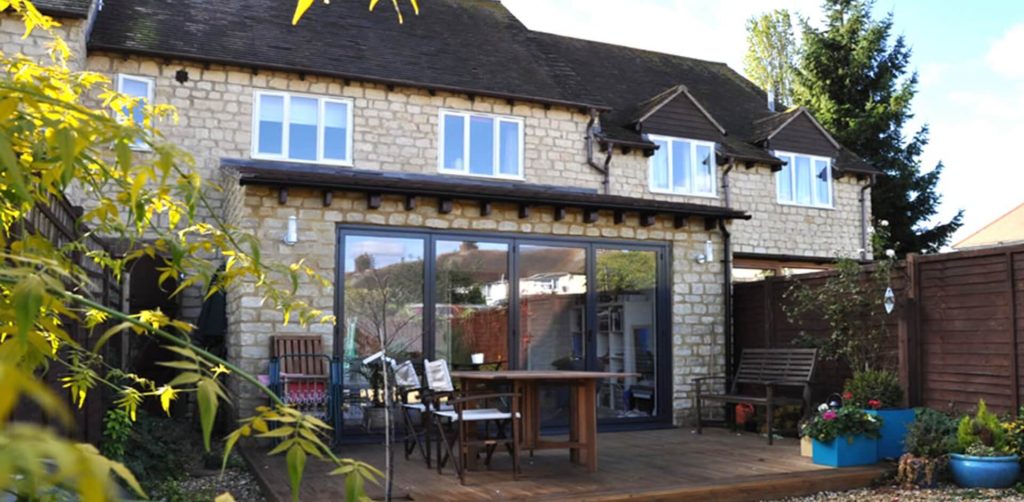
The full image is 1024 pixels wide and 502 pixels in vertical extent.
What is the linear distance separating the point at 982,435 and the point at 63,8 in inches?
441

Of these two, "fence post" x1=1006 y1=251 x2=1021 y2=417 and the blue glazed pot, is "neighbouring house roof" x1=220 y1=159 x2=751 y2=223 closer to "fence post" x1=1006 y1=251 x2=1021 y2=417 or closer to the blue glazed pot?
"fence post" x1=1006 y1=251 x2=1021 y2=417

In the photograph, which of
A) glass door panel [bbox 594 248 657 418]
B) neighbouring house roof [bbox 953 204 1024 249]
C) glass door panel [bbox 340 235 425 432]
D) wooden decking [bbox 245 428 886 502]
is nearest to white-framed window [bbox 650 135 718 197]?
glass door panel [bbox 594 248 657 418]

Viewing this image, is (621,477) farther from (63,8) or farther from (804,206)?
(804,206)

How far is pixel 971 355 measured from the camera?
8.14 metres

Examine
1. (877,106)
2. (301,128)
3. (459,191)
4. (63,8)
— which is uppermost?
(877,106)

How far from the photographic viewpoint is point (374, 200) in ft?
30.6

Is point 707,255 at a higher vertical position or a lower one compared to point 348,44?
lower

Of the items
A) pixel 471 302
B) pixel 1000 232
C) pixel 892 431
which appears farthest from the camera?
pixel 1000 232

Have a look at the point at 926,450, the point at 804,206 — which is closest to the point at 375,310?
the point at 926,450

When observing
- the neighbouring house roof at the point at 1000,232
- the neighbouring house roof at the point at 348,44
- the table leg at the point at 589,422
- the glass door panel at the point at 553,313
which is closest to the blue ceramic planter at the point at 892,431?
the table leg at the point at 589,422

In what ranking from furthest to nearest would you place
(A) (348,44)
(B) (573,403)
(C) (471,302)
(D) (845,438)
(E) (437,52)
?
(E) (437,52), (A) (348,44), (C) (471,302), (B) (573,403), (D) (845,438)

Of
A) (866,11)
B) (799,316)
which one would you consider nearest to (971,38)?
(866,11)

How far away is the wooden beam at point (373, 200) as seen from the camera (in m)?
9.32

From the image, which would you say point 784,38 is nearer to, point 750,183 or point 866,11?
point 866,11
